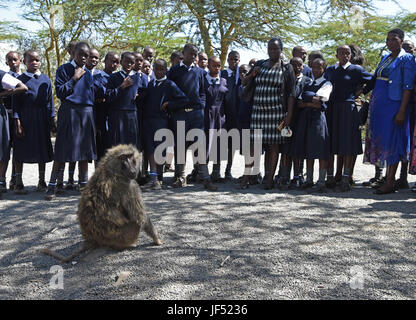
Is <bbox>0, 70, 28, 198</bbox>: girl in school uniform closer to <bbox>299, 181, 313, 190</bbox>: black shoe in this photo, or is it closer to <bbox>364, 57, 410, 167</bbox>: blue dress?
<bbox>299, 181, 313, 190</bbox>: black shoe

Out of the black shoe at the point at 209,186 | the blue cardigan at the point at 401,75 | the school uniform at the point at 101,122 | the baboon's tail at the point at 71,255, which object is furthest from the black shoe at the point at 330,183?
the baboon's tail at the point at 71,255

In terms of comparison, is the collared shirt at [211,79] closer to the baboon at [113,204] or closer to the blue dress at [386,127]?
the blue dress at [386,127]

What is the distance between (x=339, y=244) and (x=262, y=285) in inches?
47.9

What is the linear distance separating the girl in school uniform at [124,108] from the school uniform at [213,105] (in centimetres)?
122

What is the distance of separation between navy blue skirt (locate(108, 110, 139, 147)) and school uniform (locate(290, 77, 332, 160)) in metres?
2.42

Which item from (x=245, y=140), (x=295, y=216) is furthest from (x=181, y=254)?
(x=245, y=140)

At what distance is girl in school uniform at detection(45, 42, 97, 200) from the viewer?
6016mm

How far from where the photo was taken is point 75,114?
20.0 feet

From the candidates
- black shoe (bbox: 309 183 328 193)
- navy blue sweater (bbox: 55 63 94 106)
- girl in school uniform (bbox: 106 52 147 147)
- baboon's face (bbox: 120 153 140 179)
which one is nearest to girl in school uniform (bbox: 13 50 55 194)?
navy blue sweater (bbox: 55 63 94 106)

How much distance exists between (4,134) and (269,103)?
3844 mm

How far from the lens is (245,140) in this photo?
7.04 m

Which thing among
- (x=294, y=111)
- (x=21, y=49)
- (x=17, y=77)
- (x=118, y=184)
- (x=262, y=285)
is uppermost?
(x=21, y=49)

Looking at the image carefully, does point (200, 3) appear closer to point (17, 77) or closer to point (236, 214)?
point (17, 77)

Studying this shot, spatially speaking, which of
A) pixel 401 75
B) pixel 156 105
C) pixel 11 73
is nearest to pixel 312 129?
pixel 401 75
